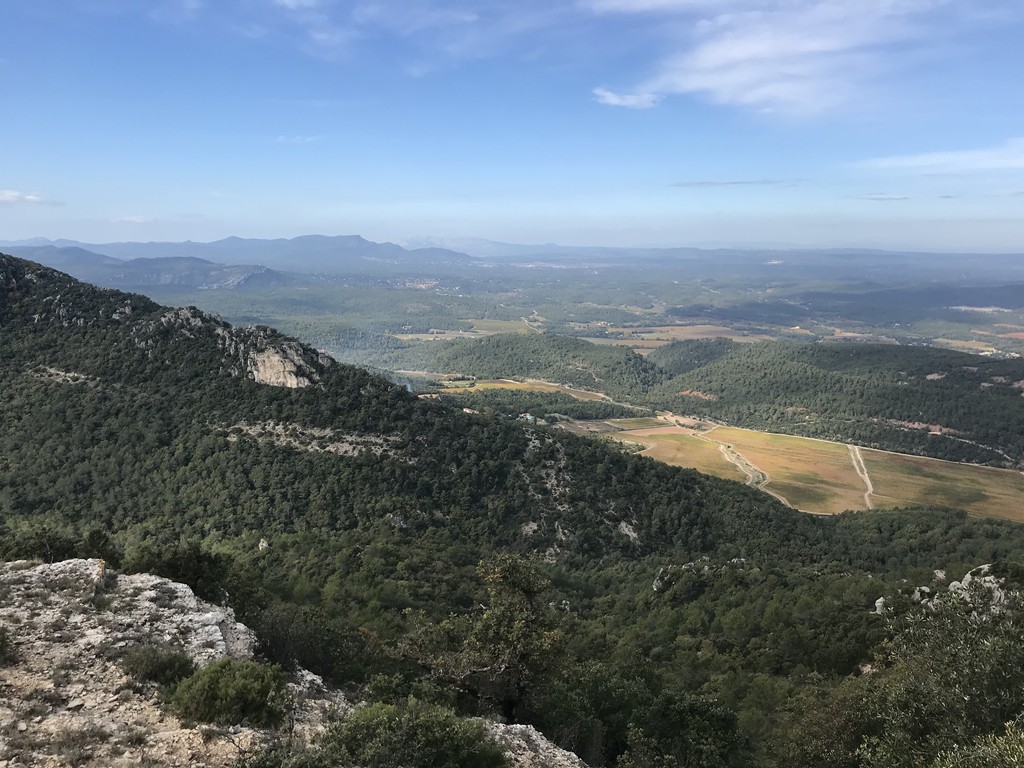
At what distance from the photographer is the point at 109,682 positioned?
17.0 meters

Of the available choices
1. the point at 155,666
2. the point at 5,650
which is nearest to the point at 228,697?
the point at 155,666

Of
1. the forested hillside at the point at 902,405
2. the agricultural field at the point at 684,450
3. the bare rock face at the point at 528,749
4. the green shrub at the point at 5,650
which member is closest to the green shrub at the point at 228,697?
the green shrub at the point at 5,650

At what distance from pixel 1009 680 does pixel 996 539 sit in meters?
72.2

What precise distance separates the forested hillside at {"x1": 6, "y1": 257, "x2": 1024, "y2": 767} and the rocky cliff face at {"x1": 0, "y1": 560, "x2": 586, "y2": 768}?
3.21 m

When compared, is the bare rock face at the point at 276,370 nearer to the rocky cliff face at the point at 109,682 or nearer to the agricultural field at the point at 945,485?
the rocky cliff face at the point at 109,682

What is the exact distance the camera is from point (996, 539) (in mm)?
71188

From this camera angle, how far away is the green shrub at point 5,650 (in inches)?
666

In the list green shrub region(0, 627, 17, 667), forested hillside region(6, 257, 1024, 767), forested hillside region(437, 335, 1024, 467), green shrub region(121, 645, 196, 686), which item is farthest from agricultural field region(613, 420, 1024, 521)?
green shrub region(0, 627, 17, 667)

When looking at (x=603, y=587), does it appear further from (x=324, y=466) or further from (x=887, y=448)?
(x=887, y=448)

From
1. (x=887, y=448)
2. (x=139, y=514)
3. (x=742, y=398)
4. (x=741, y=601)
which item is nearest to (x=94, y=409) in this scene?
(x=139, y=514)

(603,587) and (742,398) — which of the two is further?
(742,398)

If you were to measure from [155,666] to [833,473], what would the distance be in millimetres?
127826

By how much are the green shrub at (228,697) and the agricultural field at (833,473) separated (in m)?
102

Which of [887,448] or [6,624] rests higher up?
[6,624]
